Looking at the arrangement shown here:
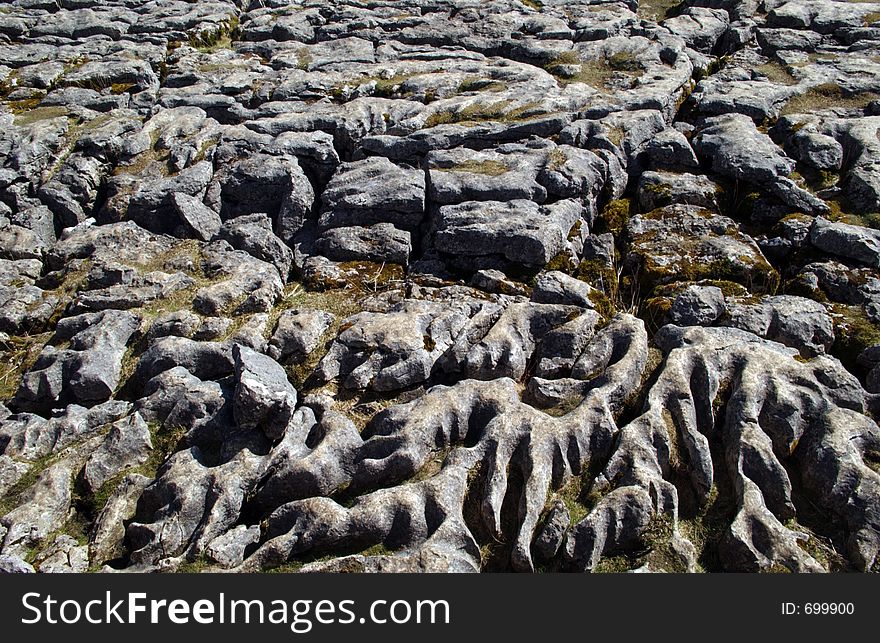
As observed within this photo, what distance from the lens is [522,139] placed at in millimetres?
27031

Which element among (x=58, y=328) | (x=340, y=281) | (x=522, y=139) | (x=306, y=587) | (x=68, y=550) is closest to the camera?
(x=306, y=587)

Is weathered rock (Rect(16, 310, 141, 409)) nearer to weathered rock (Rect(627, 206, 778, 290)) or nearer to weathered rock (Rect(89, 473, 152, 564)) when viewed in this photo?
weathered rock (Rect(89, 473, 152, 564))

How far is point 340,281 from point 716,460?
13.3m

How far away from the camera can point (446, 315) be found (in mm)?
18297

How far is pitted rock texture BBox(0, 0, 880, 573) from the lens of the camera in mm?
13172

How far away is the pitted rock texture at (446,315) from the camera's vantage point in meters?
13.2

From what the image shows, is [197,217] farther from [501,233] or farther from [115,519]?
[115,519]

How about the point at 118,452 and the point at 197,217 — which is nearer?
the point at 118,452

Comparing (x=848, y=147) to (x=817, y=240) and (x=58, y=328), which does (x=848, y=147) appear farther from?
(x=58, y=328)

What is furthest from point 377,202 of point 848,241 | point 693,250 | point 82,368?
point 848,241

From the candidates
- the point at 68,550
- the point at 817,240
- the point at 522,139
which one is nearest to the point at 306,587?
the point at 68,550

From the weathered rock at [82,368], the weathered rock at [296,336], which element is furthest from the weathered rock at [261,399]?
the weathered rock at [82,368]


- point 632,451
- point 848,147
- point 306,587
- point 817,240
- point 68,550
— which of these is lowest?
point 68,550

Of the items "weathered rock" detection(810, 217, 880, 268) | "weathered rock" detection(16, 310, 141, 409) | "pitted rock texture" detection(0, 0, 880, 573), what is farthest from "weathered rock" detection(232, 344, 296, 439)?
"weathered rock" detection(810, 217, 880, 268)
